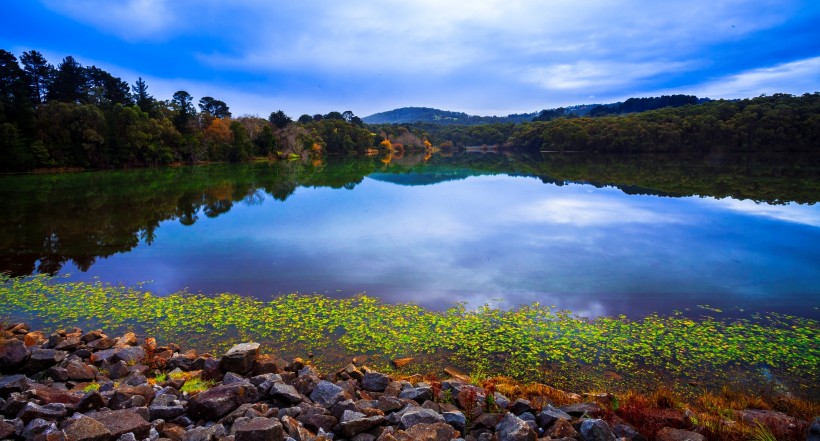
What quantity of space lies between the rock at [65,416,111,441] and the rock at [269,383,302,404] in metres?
1.93

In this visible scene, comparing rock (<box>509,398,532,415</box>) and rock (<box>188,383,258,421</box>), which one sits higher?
rock (<box>188,383,258,421</box>)

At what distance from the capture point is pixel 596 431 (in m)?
4.92

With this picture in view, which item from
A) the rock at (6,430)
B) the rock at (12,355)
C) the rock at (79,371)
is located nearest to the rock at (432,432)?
the rock at (6,430)

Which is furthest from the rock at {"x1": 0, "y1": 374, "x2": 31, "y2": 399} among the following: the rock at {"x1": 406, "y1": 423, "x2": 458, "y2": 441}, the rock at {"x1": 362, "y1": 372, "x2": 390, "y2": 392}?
the rock at {"x1": 406, "y1": 423, "x2": 458, "y2": 441}

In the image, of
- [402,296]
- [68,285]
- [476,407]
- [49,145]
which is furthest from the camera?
[49,145]

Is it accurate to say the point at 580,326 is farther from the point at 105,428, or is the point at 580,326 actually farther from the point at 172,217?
the point at 172,217

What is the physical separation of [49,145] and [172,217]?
41.2 m

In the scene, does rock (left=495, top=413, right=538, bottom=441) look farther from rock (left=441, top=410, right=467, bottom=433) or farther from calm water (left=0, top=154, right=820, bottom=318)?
calm water (left=0, top=154, right=820, bottom=318)

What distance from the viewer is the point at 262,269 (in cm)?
1362

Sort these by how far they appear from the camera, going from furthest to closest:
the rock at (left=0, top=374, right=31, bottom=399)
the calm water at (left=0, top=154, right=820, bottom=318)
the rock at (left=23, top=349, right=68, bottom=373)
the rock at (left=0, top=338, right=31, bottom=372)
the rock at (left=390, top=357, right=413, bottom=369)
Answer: the calm water at (left=0, top=154, right=820, bottom=318), the rock at (left=390, top=357, right=413, bottom=369), the rock at (left=23, top=349, right=68, bottom=373), the rock at (left=0, top=338, right=31, bottom=372), the rock at (left=0, top=374, right=31, bottom=399)

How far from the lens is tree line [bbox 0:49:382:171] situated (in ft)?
163

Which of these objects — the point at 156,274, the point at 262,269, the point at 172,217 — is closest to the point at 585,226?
the point at 262,269

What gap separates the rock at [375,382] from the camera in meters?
6.67

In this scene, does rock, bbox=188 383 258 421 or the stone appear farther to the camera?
rock, bbox=188 383 258 421
